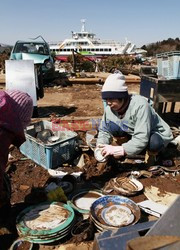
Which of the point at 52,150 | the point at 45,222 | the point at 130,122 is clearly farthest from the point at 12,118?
the point at 130,122

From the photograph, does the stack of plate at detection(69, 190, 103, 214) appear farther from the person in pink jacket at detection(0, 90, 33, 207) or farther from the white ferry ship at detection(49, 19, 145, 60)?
the white ferry ship at detection(49, 19, 145, 60)

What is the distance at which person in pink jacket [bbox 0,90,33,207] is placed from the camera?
5.83 feet

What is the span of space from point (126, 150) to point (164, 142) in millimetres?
589

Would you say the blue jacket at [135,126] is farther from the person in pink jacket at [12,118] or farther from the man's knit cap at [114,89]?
the person in pink jacket at [12,118]

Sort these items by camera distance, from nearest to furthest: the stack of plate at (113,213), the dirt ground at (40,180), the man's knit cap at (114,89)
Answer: the stack of plate at (113,213) < the dirt ground at (40,180) < the man's knit cap at (114,89)

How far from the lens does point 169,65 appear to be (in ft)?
17.0

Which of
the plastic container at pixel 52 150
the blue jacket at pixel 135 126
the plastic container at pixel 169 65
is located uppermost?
the plastic container at pixel 169 65

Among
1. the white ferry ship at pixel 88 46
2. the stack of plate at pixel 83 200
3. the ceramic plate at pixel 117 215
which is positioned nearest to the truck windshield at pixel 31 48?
the stack of plate at pixel 83 200

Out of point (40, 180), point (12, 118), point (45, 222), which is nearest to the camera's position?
point (12, 118)

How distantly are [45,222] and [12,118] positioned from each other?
113 cm

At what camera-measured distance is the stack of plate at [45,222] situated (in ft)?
7.27

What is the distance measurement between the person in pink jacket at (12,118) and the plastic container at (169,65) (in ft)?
12.2

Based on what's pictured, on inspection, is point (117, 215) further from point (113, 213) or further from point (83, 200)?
point (83, 200)

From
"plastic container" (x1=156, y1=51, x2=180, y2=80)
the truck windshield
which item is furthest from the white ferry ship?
"plastic container" (x1=156, y1=51, x2=180, y2=80)
